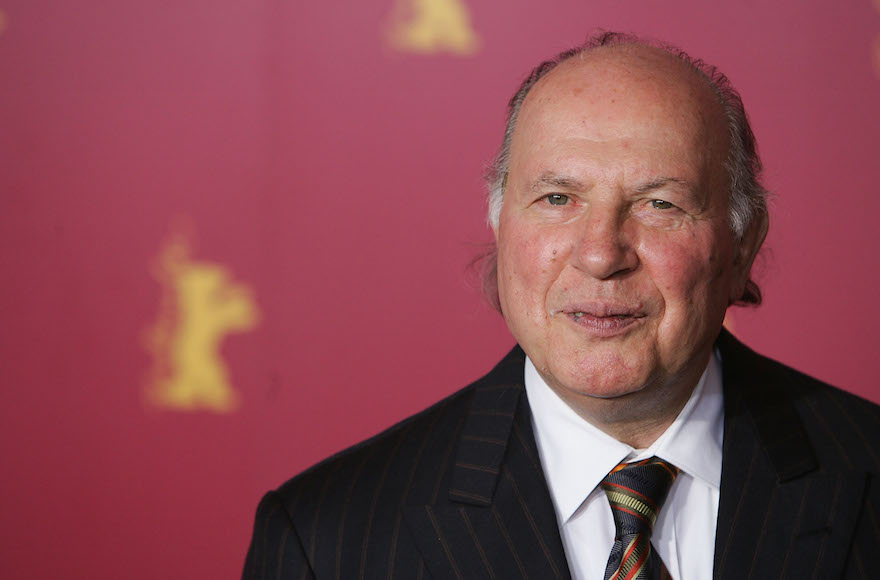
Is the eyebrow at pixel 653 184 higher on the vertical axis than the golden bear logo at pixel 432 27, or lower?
lower

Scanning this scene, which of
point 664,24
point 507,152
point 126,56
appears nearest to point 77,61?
point 126,56

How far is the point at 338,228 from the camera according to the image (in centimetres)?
237

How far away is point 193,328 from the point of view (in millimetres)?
2322

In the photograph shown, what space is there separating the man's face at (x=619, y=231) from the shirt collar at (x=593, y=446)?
42 millimetres

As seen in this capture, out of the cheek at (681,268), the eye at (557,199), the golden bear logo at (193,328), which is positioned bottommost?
the cheek at (681,268)

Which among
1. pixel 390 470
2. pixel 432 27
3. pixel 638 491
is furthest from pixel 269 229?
pixel 638 491

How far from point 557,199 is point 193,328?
113cm

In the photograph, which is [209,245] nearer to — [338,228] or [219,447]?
[338,228]

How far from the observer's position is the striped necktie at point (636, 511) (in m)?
1.37

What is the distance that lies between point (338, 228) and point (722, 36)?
0.94 meters

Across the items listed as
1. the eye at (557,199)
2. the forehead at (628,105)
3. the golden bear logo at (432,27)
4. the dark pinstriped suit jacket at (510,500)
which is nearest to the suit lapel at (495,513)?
the dark pinstriped suit jacket at (510,500)

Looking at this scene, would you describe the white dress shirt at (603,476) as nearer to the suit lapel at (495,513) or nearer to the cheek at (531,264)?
the suit lapel at (495,513)

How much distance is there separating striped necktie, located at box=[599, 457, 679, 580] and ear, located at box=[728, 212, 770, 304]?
0.94ft

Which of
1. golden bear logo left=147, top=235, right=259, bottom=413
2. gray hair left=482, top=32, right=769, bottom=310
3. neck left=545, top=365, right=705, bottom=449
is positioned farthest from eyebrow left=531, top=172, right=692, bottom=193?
golden bear logo left=147, top=235, right=259, bottom=413
